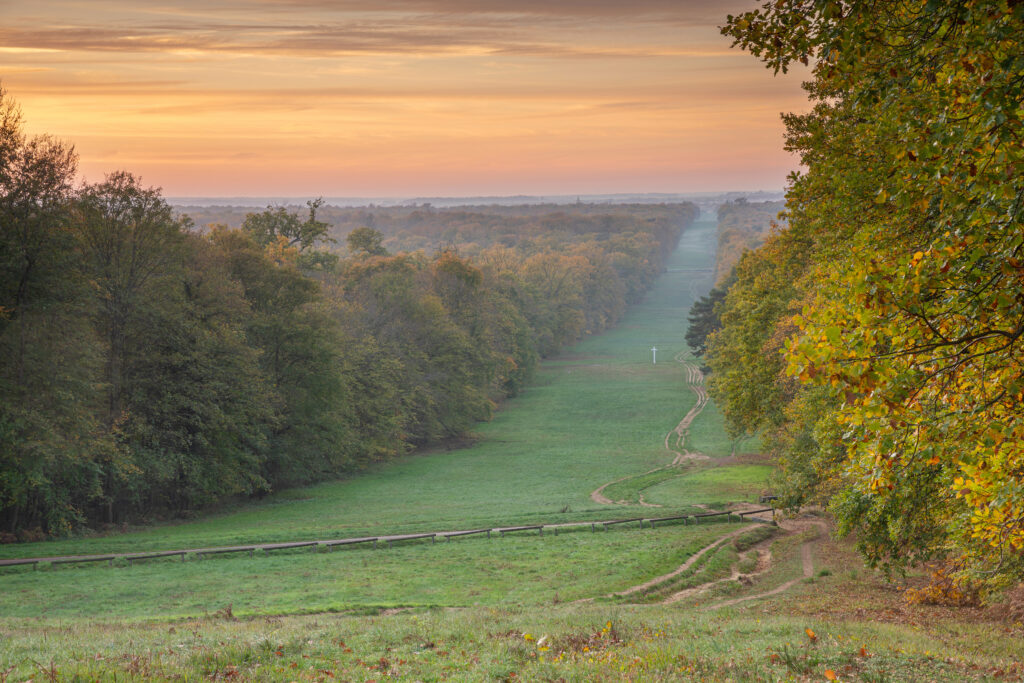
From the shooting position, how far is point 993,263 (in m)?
7.38

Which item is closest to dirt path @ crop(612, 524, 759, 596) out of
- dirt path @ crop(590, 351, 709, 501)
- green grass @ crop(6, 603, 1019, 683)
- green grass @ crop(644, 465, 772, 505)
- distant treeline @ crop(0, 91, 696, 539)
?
green grass @ crop(6, 603, 1019, 683)

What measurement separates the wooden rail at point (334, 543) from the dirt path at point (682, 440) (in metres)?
5.93

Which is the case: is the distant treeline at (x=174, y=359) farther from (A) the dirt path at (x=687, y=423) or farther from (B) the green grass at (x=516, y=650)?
(B) the green grass at (x=516, y=650)

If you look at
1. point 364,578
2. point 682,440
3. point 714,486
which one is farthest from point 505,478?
point 364,578

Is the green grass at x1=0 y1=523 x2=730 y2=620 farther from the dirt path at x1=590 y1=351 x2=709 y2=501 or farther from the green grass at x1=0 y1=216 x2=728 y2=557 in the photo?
the dirt path at x1=590 y1=351 x2=709 y2=501

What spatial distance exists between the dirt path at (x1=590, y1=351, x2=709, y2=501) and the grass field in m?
0.92

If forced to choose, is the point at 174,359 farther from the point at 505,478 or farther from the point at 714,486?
the point at 714,486

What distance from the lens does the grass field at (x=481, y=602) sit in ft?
38.6

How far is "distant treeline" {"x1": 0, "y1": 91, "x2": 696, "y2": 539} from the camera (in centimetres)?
3281

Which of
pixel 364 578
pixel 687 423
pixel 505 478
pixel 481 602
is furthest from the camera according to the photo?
pixel 687 423

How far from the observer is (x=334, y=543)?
3167 cm

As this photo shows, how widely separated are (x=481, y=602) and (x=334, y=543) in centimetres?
1081

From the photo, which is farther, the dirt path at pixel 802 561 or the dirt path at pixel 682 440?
the dirt path at pixel 682 440

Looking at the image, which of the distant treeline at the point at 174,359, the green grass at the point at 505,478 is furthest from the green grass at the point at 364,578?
the distant treeline at the point at 174,359
